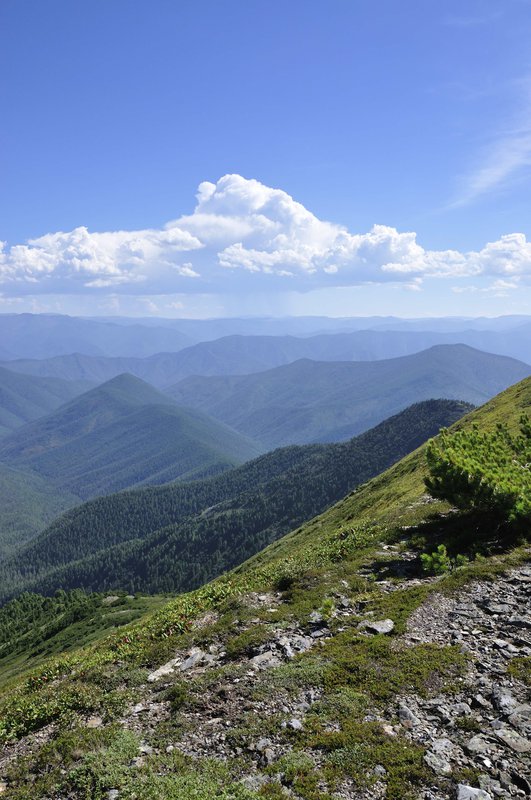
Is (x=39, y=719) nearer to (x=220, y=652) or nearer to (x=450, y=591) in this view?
(x=220, y=652)

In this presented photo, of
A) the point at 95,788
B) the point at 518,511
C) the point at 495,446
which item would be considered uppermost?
the point at 495,446

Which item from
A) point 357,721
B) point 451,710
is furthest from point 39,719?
point 451,710

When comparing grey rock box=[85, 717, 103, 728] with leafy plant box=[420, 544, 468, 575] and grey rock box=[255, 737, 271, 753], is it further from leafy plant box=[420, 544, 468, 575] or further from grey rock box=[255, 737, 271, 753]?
leafy plant box=[420, 544, 468, 575]

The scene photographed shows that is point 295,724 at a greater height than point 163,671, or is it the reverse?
point 295,724

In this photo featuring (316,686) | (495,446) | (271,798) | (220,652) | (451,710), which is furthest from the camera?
(495,446)

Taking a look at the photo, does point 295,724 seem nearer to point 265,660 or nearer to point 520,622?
point 265,660

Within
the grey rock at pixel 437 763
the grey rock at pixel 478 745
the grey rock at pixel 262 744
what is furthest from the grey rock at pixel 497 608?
the grey rock at pixel 262 744

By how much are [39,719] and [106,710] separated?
8.05 feet

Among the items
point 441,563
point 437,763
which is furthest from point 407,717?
point 441,563

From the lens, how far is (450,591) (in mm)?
19453

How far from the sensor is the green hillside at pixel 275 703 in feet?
37.1

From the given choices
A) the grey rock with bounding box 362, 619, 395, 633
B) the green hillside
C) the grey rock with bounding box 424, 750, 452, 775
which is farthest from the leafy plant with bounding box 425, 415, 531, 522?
the grey rock with bounding box 424, 750, 452, 775

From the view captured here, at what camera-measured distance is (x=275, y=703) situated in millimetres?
14203

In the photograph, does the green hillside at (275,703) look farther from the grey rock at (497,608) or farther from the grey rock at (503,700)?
the grey rock at (497,608)
